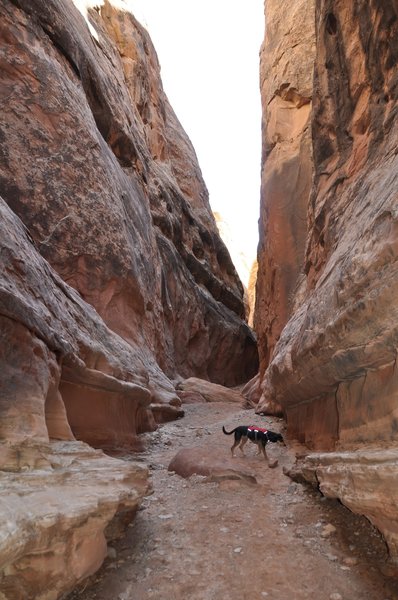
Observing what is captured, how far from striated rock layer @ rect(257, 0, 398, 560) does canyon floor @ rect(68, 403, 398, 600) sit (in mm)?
439

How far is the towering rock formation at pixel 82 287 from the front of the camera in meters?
3.95

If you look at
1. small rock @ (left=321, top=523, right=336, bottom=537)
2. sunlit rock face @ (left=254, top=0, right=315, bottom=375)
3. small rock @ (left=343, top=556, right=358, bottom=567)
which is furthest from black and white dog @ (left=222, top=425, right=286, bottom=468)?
sunlit rock face @ (left=254, top=0, right=315, bottom=375)

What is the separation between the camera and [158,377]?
14055 millimetres

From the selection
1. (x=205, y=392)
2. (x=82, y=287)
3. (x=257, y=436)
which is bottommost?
(x=257, y=436)

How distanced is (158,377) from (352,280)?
977 cm

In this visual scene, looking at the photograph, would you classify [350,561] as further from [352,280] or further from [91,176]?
[91,176]

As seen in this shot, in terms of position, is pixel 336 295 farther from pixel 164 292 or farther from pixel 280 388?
pixel 164 292

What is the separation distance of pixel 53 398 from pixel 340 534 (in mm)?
4013

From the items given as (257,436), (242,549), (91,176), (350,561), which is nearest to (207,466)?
(257,436)

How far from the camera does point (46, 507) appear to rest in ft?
11.3

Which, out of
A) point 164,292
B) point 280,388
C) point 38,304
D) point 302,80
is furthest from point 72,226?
point 302,80

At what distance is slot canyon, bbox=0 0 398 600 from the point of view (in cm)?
399

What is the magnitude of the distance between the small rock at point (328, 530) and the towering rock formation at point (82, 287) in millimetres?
2195

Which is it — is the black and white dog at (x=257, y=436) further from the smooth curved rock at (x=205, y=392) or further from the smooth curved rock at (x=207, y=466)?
the smooth curved rock at (x=205, y=392)
